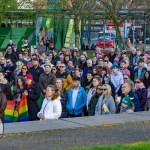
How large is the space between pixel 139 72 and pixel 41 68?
11.2ft

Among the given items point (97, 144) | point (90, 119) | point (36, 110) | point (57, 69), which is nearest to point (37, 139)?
point (97, 144)

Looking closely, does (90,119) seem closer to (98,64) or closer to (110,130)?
(110,130)

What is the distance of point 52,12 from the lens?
3794 centimetres

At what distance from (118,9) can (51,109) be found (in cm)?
2301

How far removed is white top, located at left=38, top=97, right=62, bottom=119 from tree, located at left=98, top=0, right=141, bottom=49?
2190cm

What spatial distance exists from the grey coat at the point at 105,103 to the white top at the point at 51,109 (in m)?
1.18

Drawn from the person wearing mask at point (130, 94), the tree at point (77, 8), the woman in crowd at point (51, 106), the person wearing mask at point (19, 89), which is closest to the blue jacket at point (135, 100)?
the person wearing mask at point (130, 94)

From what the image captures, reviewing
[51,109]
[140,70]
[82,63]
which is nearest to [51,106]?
[51,109]

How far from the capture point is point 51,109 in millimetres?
12398

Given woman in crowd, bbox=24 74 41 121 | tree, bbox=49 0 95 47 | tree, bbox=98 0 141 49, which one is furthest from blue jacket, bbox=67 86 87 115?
tree, bbox=49 0 95 47

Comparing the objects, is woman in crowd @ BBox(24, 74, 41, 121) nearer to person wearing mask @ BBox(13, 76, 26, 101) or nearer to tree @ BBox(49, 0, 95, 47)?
person wearing mask @ BBox(13, 76, 26, 101)

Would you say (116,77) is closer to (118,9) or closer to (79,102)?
(79,102)

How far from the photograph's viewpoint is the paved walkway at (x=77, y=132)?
999 cm

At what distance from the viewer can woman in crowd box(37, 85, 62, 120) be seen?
40.4ft
